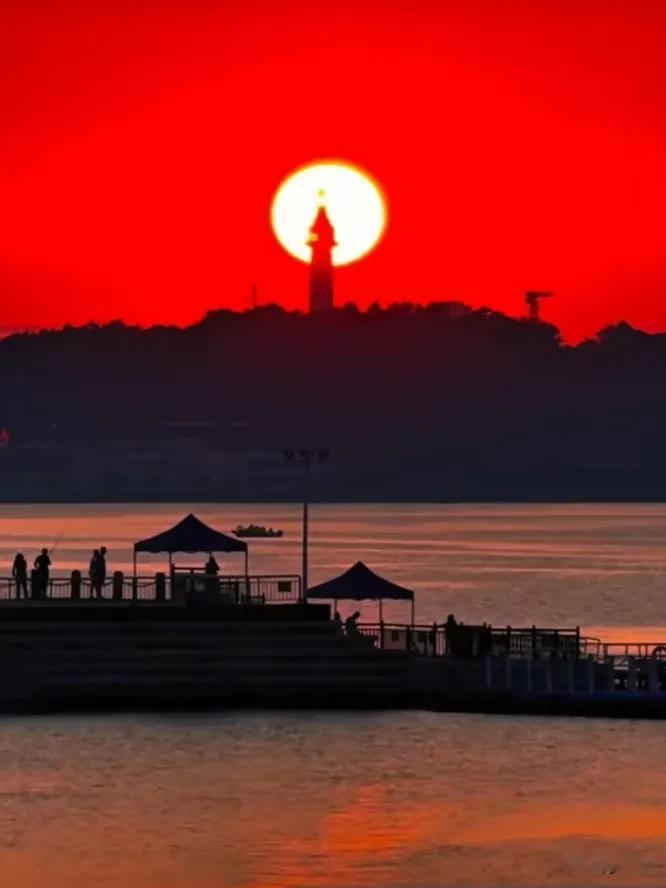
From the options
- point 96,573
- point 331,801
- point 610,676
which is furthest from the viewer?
point 96,573

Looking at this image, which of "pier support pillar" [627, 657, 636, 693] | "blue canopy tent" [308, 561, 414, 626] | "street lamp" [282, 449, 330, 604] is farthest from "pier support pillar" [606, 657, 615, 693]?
"street lamp" [282, 449, 330, 604]

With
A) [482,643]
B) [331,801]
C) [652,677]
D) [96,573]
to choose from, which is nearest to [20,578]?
[96,573]

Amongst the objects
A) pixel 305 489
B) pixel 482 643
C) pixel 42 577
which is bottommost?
pixel 482 643

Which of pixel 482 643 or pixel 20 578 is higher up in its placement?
pixel 20 578

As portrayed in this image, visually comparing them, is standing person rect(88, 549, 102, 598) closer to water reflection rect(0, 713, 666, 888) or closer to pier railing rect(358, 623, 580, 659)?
pier railing rect(358, 623, 580, 659)

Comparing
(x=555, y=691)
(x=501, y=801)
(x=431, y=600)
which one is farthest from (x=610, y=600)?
(x=501, y=801)

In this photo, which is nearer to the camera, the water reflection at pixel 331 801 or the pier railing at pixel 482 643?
the water reflection at pixel 331 801

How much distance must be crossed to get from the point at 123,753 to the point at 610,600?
103 metres

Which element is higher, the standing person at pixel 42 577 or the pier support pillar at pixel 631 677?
the standing person at pixel 42 577

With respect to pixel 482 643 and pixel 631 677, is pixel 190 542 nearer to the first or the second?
pixel 482 643

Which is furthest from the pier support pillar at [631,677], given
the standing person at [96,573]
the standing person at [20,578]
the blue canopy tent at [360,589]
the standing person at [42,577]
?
the standing person at [20,578]

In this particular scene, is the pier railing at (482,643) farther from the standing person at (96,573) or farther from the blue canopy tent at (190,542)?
the standing person at (96,573)

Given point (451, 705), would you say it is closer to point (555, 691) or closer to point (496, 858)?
point (555, 691)

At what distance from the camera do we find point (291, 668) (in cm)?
6706
